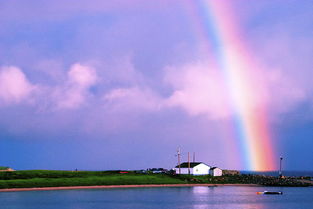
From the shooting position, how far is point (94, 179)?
5999 inches

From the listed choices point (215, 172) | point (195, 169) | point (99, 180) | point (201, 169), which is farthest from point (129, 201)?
point (215, 172)

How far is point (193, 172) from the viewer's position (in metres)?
180

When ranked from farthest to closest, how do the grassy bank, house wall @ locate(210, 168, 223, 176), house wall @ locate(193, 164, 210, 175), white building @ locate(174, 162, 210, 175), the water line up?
house wall @ locate(210, 168, 223, 176)
house wall @ locate(193, 164, 210, 175)
white building @ locate(174, 162, 210, 175)
the grassy bank
the water

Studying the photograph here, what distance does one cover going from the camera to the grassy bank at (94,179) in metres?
140

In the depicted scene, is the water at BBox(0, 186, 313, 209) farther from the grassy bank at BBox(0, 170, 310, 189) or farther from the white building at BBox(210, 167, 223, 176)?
the white building at BBox(210, 167, 223, 176)

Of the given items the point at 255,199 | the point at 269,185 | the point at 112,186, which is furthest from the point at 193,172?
the point at 255,199

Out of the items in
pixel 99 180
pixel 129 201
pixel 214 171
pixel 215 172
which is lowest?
pixel 129 201

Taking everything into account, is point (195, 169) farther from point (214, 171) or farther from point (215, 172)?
point (215, 172)

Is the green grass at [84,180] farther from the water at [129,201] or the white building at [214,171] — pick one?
the white building at [214,171]

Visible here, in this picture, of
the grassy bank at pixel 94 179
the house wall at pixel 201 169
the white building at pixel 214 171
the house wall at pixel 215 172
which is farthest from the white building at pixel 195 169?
the grassy bank at pixel 94 179

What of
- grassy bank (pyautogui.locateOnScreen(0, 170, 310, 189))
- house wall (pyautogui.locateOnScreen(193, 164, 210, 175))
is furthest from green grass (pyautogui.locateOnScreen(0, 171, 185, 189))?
house wall (pyautogui.locateOnScreen(193, 164, 210, 175))

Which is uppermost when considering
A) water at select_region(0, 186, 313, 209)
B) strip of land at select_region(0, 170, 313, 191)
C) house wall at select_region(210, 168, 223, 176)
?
house wall at select_region(210, 168, 223, 176)

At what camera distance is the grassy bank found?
460ft

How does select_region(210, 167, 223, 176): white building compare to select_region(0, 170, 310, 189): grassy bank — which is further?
select_region(210, 167, 223, 176): white building
